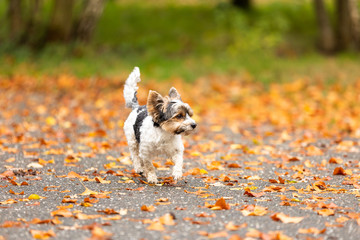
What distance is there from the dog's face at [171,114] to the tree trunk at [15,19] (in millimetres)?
17017

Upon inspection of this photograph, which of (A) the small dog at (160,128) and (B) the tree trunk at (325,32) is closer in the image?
(A) the small dog at (160,128)

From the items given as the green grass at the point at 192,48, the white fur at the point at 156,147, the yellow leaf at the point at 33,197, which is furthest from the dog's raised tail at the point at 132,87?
the green grass at the point at 192,48

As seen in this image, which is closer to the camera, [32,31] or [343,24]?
[32,31]

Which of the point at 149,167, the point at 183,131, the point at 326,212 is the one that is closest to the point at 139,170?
the point at 149,167

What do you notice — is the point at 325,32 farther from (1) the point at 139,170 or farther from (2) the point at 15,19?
(1) the point at 139,170

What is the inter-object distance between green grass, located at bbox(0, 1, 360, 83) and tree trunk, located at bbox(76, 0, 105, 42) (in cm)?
61

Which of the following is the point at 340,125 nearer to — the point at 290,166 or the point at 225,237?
the point at 290,166

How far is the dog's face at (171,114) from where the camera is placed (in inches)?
243

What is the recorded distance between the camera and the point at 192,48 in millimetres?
25391

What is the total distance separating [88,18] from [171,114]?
16.2 m

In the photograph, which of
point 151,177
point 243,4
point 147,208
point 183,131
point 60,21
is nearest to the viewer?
point 147,208

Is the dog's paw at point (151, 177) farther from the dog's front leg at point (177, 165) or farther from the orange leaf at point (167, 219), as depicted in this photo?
the orange leaf at point (167, 219)

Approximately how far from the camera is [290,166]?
806cm

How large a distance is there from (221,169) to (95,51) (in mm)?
15443
